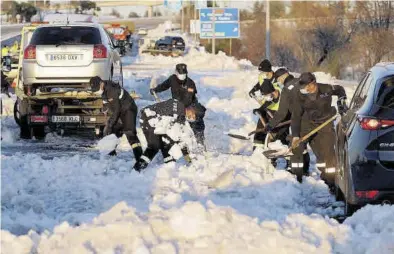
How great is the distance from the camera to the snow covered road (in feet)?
19.3

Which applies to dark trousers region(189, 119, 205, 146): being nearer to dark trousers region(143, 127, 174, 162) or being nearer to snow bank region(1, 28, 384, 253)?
snow bank region(1, 28, 384, 253)

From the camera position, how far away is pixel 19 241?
5.98m

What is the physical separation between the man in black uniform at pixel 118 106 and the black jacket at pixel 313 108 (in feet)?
8.43

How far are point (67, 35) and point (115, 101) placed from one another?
395cm

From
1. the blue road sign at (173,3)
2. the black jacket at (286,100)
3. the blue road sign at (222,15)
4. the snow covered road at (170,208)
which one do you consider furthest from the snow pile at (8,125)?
the blue road sign at (173,3)

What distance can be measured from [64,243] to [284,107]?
4377 mm

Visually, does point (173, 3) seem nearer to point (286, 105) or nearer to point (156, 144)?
point (156, 144)

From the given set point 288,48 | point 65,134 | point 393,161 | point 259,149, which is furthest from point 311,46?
point 393,161

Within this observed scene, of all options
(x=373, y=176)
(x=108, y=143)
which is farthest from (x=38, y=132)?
(x=373, y=176)

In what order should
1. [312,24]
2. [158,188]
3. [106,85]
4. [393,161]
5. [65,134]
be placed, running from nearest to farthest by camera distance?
[393,161] → [158,188] → [106,85] → [65,134] → [312,24]

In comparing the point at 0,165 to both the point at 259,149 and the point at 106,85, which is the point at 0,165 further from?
the point at 259,149

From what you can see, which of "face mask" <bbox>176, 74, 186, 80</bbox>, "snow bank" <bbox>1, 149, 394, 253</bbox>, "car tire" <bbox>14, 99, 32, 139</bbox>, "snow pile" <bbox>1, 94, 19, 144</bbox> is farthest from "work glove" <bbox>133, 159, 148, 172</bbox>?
"snow pile" <bbox>1, 94, 19, 144</bbox>

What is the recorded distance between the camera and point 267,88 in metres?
11.3

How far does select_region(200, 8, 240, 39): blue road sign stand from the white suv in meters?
34.1
